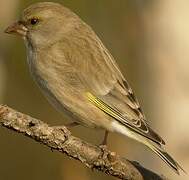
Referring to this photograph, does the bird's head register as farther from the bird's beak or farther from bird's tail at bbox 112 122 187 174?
bird's tail at bbox 112 122 187 174

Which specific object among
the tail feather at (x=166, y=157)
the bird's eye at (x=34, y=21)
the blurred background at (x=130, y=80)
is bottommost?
the blurred background at (x=130, y=80)

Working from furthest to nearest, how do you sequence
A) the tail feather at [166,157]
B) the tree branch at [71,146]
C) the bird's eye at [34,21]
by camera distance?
the bird's eye at [34,21]
the tail feather at [166,157]
the tree branch at [71,146]

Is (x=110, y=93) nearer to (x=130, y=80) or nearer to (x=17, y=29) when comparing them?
(x=17, y=29)

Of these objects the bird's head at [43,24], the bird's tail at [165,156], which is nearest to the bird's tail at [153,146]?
the bird's tail at [165,156]

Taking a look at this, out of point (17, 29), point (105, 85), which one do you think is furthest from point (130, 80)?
point (105, 85)

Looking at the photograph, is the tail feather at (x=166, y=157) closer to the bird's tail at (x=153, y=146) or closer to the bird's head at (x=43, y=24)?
the bird's tail at (x=153, y=146)

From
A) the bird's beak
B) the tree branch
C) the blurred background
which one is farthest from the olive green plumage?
the blurred background

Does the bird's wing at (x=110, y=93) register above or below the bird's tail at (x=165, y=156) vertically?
above
